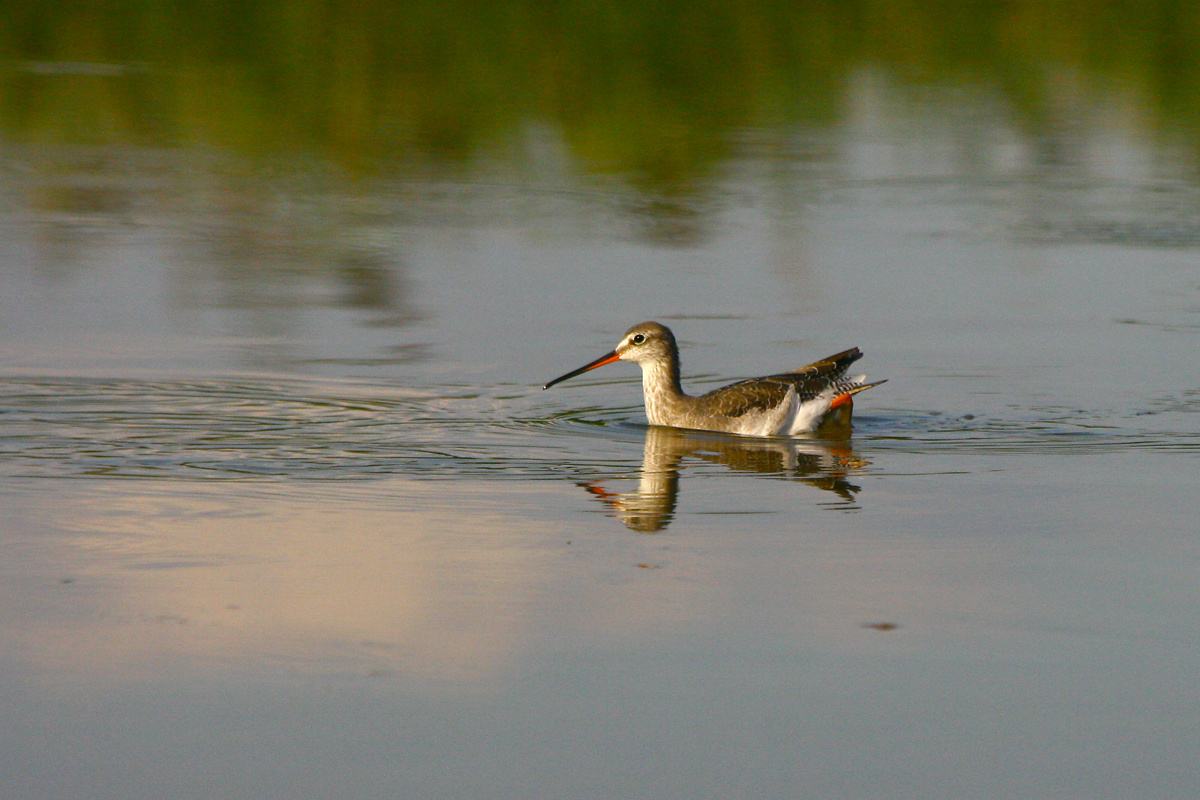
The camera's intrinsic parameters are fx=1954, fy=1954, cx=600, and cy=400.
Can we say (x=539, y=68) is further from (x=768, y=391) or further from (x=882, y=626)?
(x=882, y=626)

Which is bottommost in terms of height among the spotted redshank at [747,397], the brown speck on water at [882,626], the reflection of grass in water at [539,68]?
the brown speck on water at [882,626]

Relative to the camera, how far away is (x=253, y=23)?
31953mm

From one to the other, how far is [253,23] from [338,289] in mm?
19048

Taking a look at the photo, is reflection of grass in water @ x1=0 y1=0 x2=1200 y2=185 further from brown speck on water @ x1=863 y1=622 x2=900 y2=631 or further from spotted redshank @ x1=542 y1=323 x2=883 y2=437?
brown speck on water @ x1=863 y1=622 x2=900 y2=631

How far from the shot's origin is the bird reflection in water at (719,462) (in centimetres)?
823

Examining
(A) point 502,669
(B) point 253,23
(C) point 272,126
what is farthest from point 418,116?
(A) point 502,669

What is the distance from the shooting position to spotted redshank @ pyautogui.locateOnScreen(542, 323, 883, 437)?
10.4 metres

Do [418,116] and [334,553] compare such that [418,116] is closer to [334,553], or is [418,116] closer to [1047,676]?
[334,553]

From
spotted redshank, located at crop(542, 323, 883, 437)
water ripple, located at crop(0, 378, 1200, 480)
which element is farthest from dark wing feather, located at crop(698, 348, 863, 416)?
water ripple, located at crop(0, 378, 1200, 480)

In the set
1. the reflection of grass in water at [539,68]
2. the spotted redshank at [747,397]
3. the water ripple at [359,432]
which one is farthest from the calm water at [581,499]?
the reflection of grass in water at [539,68]

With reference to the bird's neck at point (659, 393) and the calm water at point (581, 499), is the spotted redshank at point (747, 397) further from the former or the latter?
the calm water at point (581, 499)

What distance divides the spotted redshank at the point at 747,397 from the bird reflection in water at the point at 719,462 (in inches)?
2.8

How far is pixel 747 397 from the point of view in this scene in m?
10.4

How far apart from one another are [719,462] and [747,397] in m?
0.85
